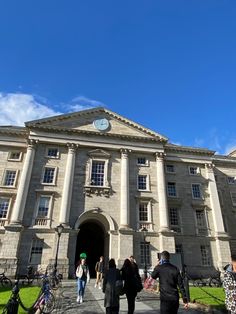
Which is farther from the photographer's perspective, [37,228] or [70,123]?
[70,123]

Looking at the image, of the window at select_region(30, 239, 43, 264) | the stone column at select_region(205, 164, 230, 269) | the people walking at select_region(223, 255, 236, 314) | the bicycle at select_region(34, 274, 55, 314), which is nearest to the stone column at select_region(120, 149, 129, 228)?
the window at select_region(30, 239, 43, 264)

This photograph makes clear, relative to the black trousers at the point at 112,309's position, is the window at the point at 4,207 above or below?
above

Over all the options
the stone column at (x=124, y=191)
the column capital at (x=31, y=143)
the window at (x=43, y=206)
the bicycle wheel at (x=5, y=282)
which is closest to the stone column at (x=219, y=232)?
the stone column at (x=124, y=191)

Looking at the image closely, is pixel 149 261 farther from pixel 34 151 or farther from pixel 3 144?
pixel 3 144

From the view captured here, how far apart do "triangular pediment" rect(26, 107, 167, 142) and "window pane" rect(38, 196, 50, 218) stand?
29.3 ft

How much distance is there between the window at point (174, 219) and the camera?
104 feet

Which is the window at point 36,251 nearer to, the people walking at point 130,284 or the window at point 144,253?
the window at point 144,253

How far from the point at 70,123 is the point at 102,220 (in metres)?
13.0

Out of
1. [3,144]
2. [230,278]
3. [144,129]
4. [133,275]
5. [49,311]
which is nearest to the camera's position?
[230,278]

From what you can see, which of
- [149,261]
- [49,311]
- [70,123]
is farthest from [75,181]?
[49,311]

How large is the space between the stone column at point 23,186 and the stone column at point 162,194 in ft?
51.0

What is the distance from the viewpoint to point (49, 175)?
100 feet

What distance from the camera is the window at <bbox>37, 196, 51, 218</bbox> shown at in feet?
92.4

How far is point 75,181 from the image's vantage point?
3027 centimetres
